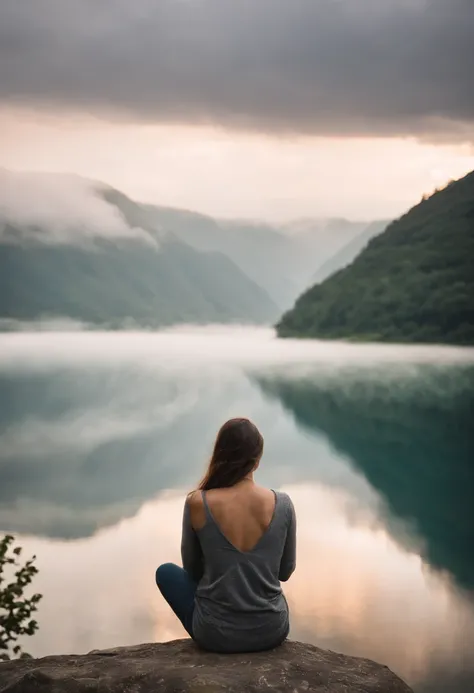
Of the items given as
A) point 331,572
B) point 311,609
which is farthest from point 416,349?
point 311,609

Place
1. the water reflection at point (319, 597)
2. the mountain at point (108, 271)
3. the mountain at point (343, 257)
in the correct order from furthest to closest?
the mountain at point (343, 257), the mountain at point (108, 271), the water reflection at point (319, 597)

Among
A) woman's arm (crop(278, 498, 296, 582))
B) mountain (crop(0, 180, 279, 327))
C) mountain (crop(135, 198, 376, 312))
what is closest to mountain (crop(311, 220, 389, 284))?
mountain (crop(135, 198, 376, 312))

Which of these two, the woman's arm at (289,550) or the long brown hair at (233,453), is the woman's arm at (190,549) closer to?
the long brown hair at (233,453)

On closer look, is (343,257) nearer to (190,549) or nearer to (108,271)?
(108,271)

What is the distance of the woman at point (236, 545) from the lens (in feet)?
6.59

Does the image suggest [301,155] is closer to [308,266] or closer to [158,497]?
[308,266]

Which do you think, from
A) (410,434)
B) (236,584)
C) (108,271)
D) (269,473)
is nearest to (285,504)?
(236,584)

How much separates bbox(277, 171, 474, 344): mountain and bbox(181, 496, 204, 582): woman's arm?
9.14m

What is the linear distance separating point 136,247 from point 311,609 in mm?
8746

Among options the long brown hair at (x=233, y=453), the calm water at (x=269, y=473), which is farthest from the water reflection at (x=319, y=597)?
the long brown hair at (x=233, y=453)

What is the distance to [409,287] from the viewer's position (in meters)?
13.5

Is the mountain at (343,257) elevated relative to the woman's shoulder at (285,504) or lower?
elevated

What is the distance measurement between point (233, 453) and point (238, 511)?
13cm

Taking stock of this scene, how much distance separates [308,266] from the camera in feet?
42.4
